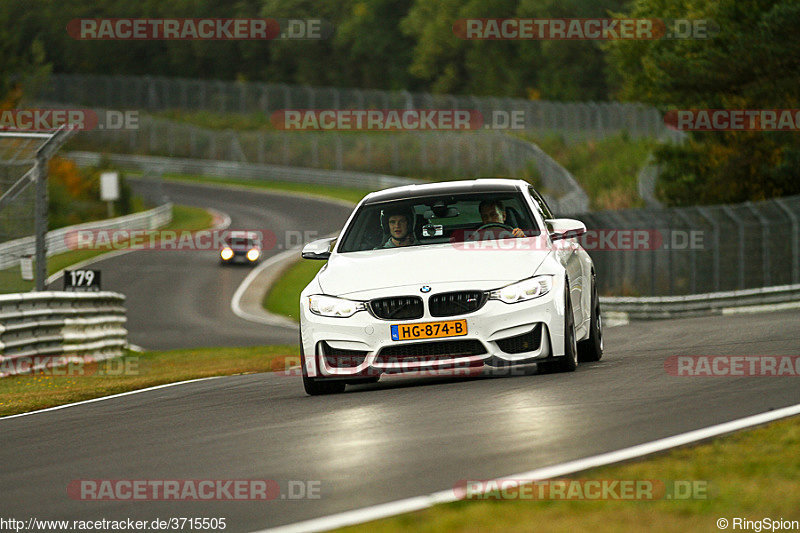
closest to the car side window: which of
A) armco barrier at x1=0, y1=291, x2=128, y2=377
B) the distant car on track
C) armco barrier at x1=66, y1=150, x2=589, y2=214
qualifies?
armco barrier at x1=0, y1=291, x2=128, y2=377

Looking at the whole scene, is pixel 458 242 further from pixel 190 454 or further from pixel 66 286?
pixel 66 286

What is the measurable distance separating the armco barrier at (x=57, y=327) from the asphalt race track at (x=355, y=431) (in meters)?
5.12

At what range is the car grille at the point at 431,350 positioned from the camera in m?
10.1

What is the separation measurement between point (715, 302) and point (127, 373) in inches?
485

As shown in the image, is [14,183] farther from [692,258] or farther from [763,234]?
[763,234]

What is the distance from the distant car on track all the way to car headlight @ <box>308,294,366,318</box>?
39.6 m

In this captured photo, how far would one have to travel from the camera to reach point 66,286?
70.3ft

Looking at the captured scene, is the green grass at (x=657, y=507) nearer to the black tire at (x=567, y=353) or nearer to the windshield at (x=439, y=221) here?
the black tire at (x=567, y=353)

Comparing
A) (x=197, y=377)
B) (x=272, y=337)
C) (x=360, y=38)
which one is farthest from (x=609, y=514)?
(x=360, y=38)

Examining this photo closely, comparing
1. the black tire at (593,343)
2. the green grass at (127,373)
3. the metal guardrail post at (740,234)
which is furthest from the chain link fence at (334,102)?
the black tire at (593,343)

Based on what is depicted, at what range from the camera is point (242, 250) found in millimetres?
49938

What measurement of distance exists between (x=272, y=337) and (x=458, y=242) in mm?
21067

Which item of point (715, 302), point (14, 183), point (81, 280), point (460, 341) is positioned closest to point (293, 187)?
point (715, 302)

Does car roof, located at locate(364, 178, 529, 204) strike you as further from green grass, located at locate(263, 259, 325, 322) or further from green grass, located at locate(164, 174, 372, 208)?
green grass, located at locate(164, 174, 372, 208)
